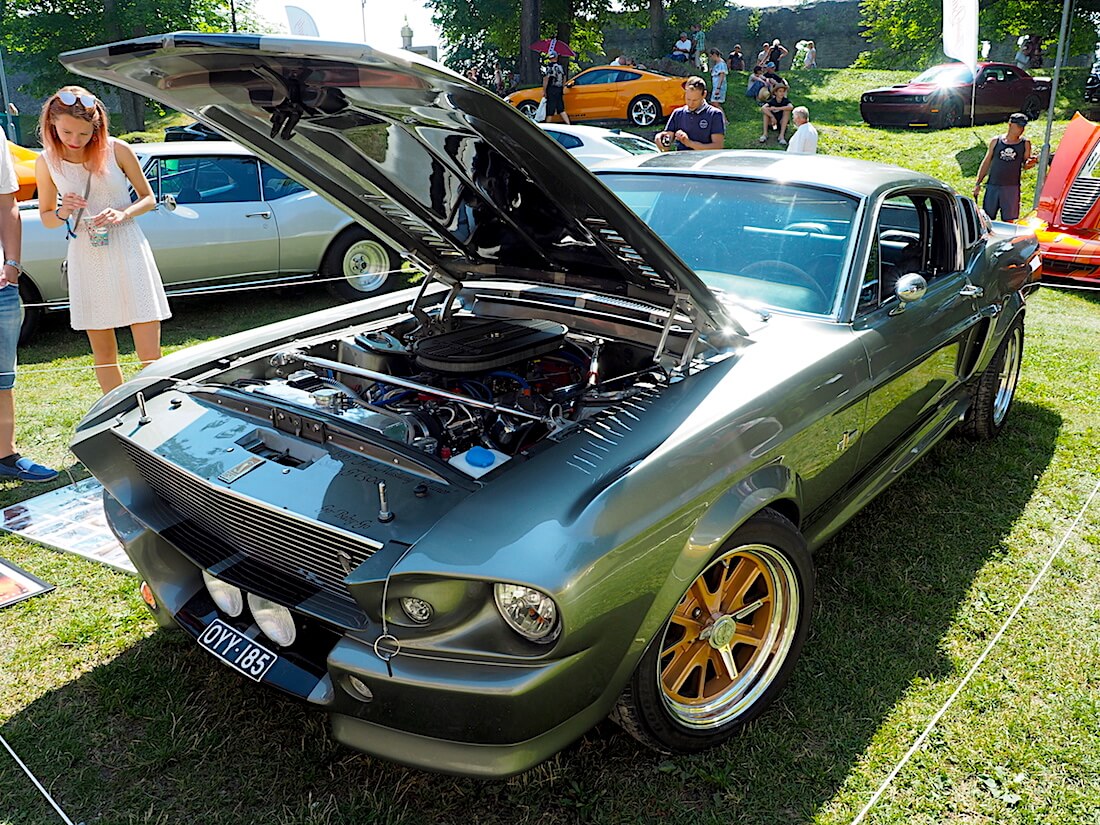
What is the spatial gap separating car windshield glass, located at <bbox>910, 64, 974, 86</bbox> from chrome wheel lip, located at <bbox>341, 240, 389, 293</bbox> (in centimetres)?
1378

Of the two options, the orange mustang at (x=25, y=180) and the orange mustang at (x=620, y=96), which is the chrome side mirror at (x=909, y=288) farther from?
the orange mustang at (x=620, y=96)

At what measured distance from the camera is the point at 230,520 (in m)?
2.37

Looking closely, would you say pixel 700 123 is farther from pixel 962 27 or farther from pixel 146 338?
pixel 146 338

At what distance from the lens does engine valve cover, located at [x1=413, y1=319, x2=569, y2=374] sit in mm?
2936

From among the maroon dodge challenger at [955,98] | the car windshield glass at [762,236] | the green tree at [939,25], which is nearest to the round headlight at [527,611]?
the car windshield glass at [762,236]

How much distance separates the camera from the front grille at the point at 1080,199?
8783 millimetres

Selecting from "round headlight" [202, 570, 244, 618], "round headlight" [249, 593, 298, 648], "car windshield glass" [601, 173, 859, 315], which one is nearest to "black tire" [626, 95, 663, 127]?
"car windshield glass" [601, 173, 859, 315]

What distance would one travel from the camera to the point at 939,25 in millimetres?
24766

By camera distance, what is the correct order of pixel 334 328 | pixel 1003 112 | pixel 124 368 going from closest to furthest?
1. pixel 334 328
2. pixel 124 368
3. pixel 1003 112

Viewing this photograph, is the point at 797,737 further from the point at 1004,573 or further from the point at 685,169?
the point at 685,169

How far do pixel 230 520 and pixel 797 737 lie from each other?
70.3 inches

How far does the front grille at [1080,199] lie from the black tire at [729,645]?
812 centimetres

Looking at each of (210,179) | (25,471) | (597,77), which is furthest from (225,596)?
(597,77)

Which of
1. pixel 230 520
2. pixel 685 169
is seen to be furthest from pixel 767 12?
pixel 230 520
